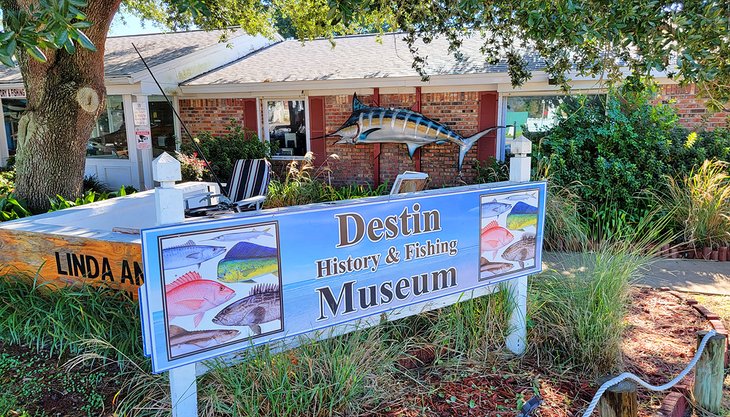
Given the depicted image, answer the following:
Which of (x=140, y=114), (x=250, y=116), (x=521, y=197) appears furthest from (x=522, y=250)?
(x=140, y=114)

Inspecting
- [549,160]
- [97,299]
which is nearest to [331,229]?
[97,299]

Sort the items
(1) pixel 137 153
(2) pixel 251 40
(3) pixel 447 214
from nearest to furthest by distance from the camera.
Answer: (3) pixel 447 214 < (1) pixel 137 153 < (2) pixel 251 40

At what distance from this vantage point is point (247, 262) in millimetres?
2662

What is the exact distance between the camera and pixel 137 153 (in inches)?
436

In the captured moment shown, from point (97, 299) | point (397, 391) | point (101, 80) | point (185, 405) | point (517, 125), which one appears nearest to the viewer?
point (185, 405)

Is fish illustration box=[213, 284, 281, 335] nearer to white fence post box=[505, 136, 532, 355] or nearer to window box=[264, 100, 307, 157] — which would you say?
white fence post box=[505, 136, 532, 355]

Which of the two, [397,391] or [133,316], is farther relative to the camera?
[133,316]

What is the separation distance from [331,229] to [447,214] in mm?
891

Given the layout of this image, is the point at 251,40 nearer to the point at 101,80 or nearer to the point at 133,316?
the point at 101,80

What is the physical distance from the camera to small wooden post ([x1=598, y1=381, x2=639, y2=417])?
7.99 ft

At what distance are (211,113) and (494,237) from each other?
9854 mm

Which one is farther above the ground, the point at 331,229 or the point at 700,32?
the point at 700,32

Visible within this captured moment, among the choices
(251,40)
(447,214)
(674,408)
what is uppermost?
(251,40)

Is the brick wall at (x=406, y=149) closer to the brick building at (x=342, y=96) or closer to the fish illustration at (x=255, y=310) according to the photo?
the brick building at (x=342, y=96)
